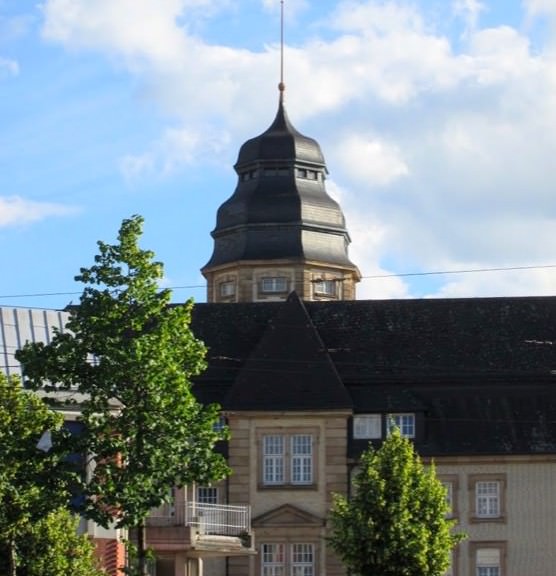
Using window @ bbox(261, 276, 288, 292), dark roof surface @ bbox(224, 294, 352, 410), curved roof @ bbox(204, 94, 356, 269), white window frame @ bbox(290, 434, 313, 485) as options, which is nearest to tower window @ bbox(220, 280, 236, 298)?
curved roof @ bbox(204, 94, 356, 269)

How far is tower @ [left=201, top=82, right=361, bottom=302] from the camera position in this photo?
106688 millimetres

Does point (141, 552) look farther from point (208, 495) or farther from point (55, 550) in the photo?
point (208, 495)

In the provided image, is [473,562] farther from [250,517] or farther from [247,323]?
[247,323]

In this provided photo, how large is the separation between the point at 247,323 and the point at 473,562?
12.9 meters

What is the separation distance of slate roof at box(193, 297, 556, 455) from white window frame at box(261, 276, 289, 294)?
19.3m

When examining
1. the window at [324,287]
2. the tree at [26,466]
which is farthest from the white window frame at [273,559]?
the window at [324,287]

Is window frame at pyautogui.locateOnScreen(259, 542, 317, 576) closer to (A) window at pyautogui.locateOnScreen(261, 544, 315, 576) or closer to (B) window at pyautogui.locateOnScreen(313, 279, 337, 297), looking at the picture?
(A) window at pyautogui.locateOnScreen(261, 544, 315, 576)

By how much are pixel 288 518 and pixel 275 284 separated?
28.3 m

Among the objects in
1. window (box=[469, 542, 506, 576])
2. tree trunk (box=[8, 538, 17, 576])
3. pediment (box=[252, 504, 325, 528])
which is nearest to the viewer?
tree trunk (box=[8, 538, 17, 576])

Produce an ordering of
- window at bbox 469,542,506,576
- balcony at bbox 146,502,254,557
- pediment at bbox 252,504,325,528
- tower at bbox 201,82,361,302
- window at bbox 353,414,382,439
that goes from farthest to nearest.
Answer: tower at bbox 201,82,361,302 < window at bbox 353,414,382,439 < pediment at bbox 252,504,325,528 < window at bbox 469,542,506,576 < balcony at bbox 146,502,254,557

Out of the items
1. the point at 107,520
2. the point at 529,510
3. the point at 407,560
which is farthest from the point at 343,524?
the point at 529,510

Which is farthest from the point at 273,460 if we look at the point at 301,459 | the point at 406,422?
the point at 406,422

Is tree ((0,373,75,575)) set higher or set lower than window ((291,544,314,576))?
higher

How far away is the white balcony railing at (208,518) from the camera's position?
64938mm
